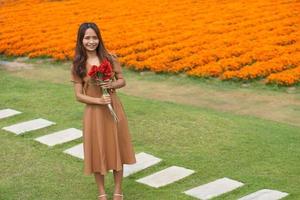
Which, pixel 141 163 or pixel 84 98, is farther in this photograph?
pixel 141 163

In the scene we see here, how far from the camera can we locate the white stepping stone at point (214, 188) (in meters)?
7.38

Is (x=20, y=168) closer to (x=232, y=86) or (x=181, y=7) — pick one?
(x=232, y=86)

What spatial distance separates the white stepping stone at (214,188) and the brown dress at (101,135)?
41.7 inches

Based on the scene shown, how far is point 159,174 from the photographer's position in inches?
319

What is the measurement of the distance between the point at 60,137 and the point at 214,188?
3.14m

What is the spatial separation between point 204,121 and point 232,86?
3.64m

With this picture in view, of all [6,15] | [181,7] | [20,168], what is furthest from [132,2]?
[20,168]

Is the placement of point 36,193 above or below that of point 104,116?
below

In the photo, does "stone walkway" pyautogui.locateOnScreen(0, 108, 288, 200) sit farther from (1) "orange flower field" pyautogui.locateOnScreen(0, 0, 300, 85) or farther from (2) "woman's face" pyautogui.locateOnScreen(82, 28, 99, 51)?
(1) "orange flower field" pyautogui.locateOnScreen(0, 0, 300, 85)

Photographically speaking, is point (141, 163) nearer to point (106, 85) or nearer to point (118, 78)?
point (118, 78)

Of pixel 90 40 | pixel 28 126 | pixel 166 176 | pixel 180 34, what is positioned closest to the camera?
pixel 90 40

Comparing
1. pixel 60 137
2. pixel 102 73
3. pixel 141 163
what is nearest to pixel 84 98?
pixel 102 73

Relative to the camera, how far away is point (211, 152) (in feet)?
29.2

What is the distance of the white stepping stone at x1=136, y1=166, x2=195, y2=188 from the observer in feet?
25.7
